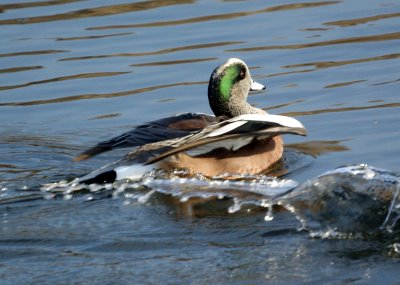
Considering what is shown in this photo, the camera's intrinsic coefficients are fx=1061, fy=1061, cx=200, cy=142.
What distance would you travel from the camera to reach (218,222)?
5.96 meters

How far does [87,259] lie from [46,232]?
1.87 feet

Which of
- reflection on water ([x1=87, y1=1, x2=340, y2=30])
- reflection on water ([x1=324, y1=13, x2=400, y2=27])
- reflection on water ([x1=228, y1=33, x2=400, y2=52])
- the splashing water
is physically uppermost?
reflection on water ([x1=87, y1=1, x2=340, y2=30])

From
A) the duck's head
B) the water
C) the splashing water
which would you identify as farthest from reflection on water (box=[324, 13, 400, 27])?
the splashing water

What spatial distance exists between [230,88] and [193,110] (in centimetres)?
95

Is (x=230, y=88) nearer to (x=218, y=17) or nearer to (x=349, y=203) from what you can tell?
(x=349, y=203)

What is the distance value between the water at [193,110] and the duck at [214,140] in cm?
14

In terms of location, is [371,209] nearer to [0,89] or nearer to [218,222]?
[218,222]

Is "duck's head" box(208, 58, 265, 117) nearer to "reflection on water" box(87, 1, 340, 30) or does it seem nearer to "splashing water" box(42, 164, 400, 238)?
"splashing water" box(42, 164, 400, 238)

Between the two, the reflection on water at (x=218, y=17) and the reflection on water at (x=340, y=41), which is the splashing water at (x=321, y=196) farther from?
the reflection on water at (x=218, y=17)

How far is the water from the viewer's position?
5.26 m

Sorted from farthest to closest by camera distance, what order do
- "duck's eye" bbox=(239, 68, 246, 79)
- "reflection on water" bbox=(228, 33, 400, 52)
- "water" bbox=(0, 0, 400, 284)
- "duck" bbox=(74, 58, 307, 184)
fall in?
1. "reflection on water" bbox=(228, 33, 400, 52)
2. "duck's eye" bbox=(239, 68, 246, 79)
3. "duck" bbox=(74, 58, 307, 184)
4. "water" bbox=(0, 0, 400, 284)

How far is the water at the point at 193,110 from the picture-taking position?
5258 millimetres

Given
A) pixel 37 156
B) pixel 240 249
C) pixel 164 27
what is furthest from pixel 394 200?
pixel 164 27

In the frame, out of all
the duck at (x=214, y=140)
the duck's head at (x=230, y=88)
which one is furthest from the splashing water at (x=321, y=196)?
the duck's head at (x=230, y=88)
